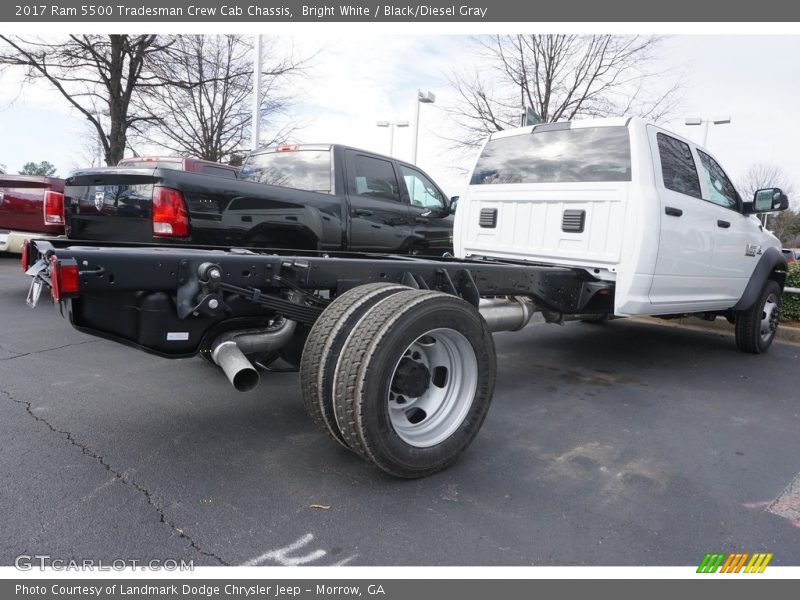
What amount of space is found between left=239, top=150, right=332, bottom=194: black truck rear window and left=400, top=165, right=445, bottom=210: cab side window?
1253 mm

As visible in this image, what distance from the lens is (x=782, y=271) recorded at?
680cm

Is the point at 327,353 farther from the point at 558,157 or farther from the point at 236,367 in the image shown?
the point at 558,157

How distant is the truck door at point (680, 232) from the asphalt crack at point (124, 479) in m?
4.04

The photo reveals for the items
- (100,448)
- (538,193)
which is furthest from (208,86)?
(100,448)

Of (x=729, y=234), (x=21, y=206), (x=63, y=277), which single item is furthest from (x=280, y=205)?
(x=21, y=206)

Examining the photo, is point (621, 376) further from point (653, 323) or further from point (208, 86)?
point (208, 86)

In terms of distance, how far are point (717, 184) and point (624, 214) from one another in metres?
1.82

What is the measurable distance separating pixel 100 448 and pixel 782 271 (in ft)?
24.3

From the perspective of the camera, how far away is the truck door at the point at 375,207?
588cm

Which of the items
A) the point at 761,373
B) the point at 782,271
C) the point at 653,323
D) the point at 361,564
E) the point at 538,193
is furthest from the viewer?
the point at 653,323

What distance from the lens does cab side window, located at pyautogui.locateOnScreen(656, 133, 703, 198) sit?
4.86m

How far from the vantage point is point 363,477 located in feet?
9.77

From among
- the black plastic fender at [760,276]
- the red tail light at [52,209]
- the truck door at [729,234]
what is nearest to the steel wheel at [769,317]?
the black plastic fender at [760,276]

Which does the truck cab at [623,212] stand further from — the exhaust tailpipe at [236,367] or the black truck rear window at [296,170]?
the exhaust tailpipe at [236,367]
